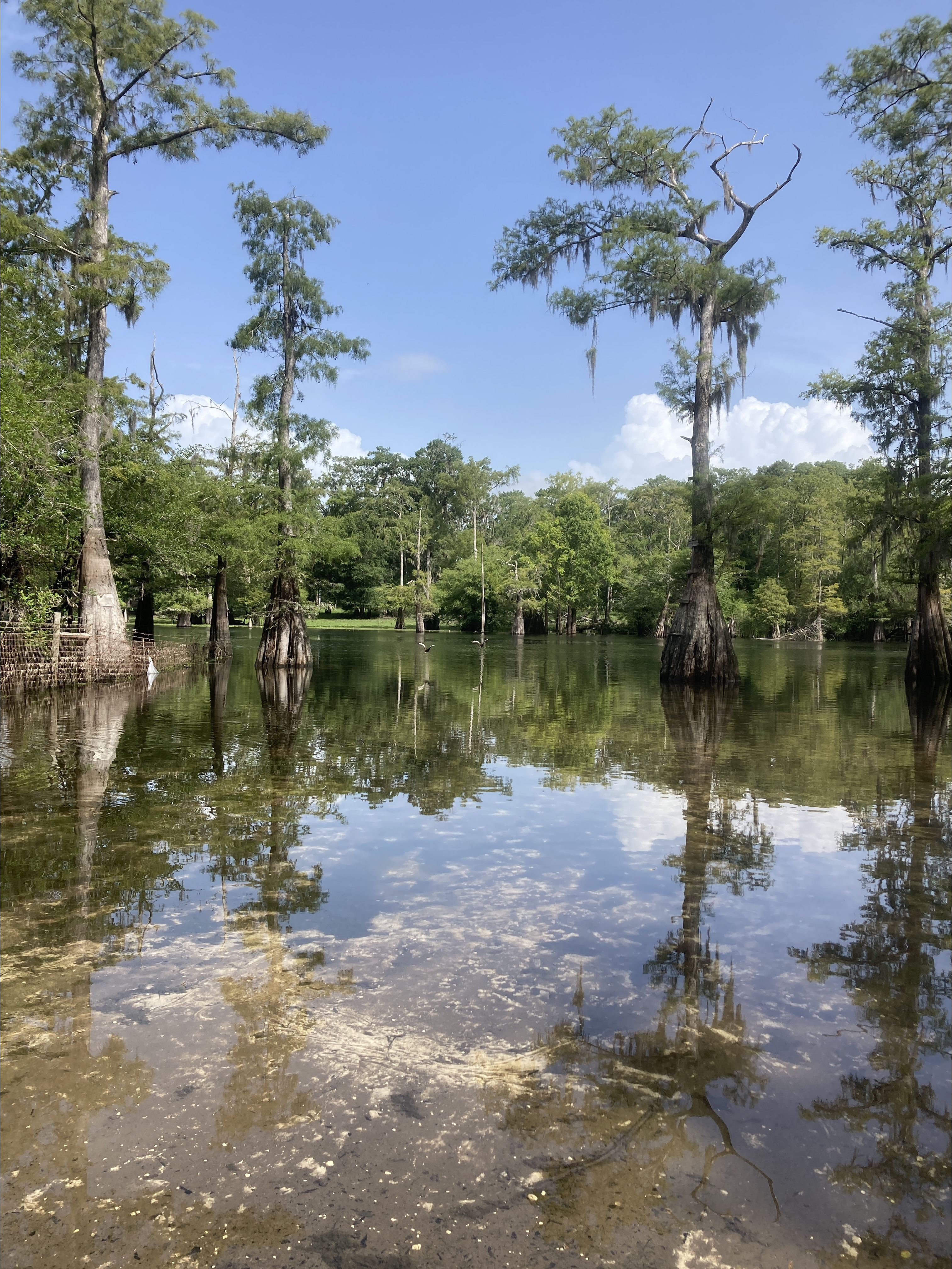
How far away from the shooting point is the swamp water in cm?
235

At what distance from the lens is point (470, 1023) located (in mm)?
3502

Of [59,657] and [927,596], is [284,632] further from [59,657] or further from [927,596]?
[927,596]

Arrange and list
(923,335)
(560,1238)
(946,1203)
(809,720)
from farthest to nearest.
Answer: (923,335) < (809,720) < (946,1203) < (560,1238)

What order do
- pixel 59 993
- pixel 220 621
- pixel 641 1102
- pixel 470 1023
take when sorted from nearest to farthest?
pixel 641 1102, pixel 470 1023, pixel 59 993, pixel 220 621

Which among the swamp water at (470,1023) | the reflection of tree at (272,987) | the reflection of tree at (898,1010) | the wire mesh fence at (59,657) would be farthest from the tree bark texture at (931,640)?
the wire mesh fence at (59,657)

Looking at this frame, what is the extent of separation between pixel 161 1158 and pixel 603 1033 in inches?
71.0

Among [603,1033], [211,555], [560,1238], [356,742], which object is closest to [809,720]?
[356,742]

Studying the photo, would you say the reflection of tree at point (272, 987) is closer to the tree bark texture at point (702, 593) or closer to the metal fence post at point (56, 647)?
the metal fence post at point (56, 647)

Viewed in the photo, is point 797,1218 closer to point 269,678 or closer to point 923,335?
point 269,678

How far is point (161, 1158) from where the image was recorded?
258 centimetres

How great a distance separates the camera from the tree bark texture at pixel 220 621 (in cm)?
3075

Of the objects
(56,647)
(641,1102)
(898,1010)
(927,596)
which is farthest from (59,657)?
(927,596)

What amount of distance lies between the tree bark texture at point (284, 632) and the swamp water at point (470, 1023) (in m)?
17.2

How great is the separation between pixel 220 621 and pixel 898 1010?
30.0 metres
